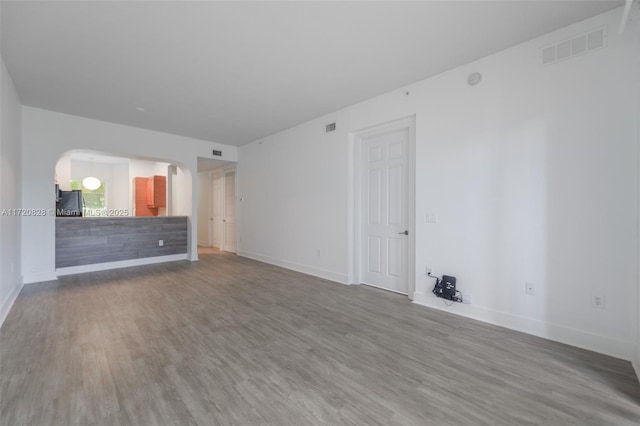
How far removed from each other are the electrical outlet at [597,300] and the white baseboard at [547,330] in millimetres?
260

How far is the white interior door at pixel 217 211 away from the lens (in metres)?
8.16

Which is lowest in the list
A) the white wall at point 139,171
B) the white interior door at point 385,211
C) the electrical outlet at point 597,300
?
the electrical outlet at point 597,300

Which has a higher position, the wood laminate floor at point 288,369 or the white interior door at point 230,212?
the white interior door at point 230,212

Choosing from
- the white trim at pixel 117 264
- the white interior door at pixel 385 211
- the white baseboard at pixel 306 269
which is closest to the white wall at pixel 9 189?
the white trim at pixel 117 264

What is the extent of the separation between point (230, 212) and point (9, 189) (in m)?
4.58

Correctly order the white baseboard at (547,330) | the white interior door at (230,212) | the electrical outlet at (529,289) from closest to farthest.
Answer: the white baseboard at (547,330) → the electrical outlet at (529,289) → the white interior door at (230,212)

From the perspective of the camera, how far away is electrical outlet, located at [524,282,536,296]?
104 inches

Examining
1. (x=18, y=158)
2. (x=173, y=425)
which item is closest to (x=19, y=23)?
(x=18, y=158)

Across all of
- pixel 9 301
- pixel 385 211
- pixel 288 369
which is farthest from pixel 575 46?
pixel 9 301

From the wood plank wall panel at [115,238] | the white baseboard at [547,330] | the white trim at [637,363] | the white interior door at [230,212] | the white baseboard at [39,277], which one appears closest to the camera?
the white trim at [637,363]

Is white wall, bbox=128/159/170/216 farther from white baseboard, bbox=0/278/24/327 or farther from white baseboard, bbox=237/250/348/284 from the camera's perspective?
white baseboard, bbox=0/278/24/327

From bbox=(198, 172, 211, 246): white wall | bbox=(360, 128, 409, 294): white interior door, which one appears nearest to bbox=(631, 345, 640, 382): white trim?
bbox=(360, 128, 409, 294): white interior door

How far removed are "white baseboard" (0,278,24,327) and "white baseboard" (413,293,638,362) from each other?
4.96 metres

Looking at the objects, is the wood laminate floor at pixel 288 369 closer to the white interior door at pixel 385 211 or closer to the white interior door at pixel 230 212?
the white interior door at pixel 385 211
